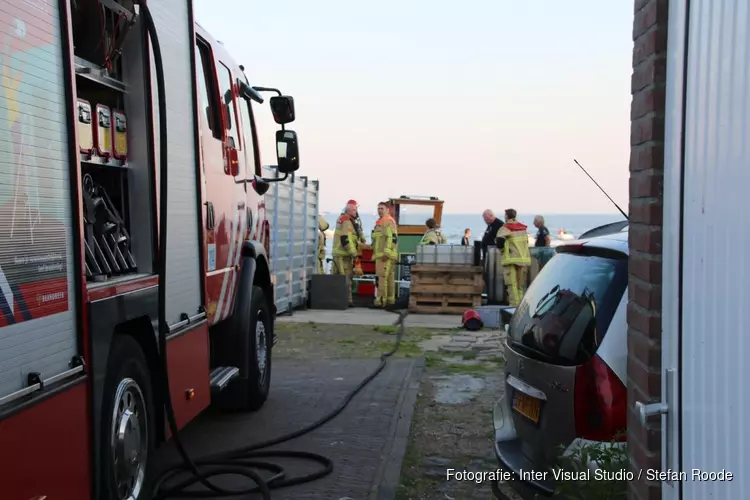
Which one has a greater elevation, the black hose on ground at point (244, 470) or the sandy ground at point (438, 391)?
the black hose on ground at point (244, 470)

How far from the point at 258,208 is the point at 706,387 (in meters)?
5.81

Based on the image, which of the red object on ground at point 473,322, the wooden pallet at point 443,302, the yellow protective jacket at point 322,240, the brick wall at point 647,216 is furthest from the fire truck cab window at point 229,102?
the yellow protective jacket at point 322,240

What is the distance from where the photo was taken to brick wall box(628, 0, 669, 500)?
2641 millimetres

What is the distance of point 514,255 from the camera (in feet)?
50.6

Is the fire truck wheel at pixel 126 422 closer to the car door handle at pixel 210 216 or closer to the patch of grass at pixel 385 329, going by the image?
the car door handle at pixel 210 216

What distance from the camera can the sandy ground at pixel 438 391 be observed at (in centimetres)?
557

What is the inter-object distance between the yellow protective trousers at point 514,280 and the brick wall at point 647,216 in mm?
12541

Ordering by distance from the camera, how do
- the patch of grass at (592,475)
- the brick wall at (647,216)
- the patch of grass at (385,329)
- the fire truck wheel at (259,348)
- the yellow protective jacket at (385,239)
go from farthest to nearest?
the yellow protective jacket at (385,239)
the patch of grass at (385,329)
the fire truck wheel at (259,348)
the patch of grass at (592,475)
the brick wall at (647,216)

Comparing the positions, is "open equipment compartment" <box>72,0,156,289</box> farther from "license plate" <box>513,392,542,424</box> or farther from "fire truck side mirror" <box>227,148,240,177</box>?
"license plate" <box>513,392,542,424</box>

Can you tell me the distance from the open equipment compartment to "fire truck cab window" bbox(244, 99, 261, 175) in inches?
106

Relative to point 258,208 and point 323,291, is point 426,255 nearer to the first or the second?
point 323,291

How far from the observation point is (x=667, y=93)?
2.53 m

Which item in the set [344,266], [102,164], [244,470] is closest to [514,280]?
[344,266]

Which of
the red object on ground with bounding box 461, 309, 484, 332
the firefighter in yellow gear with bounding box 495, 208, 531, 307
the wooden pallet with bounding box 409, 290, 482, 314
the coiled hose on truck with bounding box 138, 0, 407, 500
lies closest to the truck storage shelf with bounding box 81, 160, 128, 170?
the coiled hose on truck with bounding box 138, 0, 407, 500
